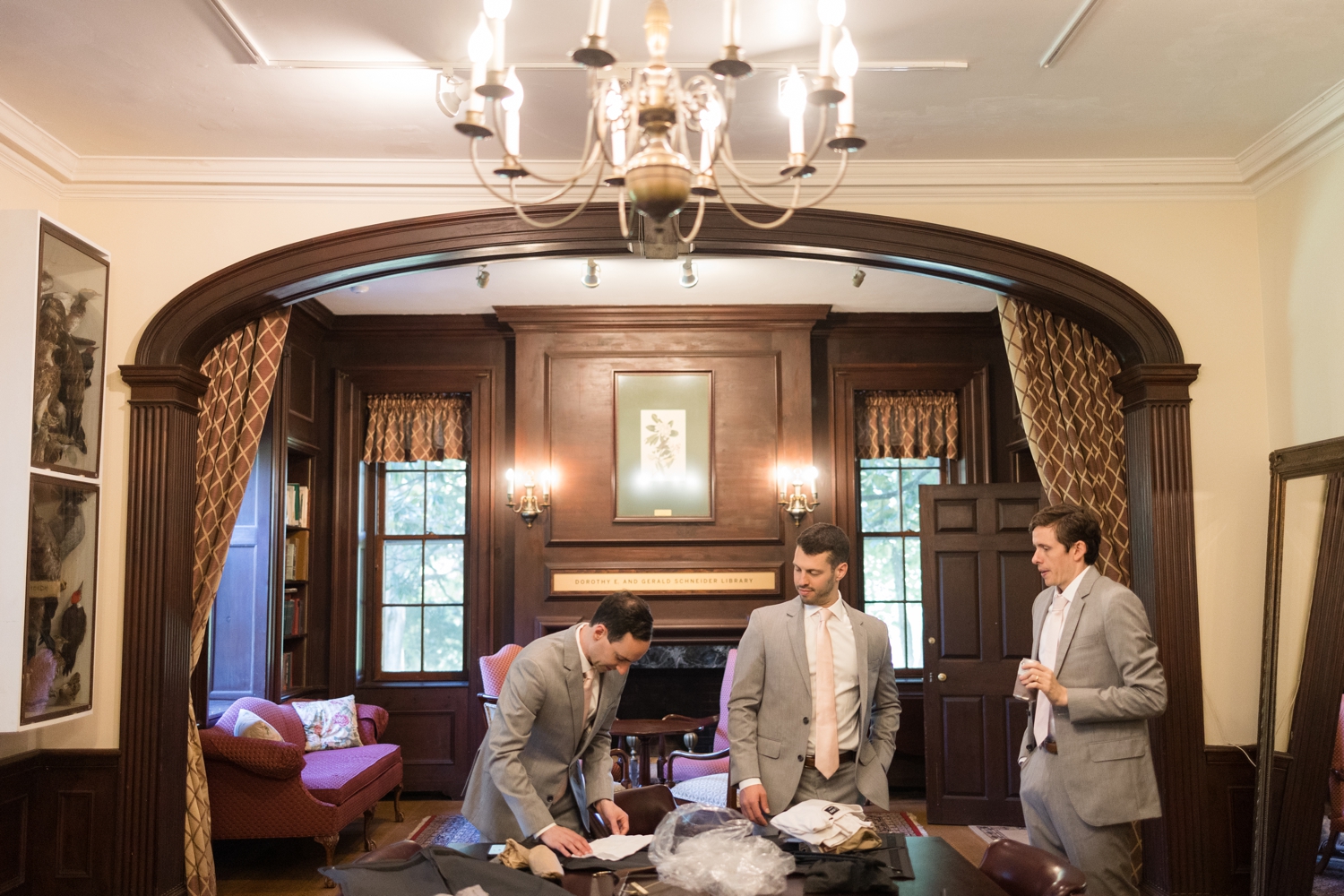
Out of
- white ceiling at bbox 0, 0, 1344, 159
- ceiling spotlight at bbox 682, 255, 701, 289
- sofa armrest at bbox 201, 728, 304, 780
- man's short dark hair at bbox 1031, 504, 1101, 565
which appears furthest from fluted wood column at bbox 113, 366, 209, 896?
man's short dark hair at bbox 1031, 504, 1101, 565

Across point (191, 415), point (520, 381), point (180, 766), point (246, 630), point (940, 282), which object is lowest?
point (180, 766)

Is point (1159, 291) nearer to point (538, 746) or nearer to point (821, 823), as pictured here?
point (821, 823)

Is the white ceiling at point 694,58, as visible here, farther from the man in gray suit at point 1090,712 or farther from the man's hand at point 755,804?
the man's hand at point 755,804

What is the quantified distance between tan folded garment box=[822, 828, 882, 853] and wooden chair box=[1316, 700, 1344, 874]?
2.41 meters

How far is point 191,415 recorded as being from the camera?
5.32 meters

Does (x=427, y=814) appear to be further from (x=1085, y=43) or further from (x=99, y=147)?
(x=1085, y=43)

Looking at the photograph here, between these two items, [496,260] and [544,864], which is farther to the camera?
[496,260]

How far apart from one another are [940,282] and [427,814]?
190 inches

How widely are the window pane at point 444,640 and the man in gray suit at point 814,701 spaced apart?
4885mm

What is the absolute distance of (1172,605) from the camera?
16.4 feet

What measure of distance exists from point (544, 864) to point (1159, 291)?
13.1 feet

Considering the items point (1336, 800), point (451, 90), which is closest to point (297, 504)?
point (451, 90)

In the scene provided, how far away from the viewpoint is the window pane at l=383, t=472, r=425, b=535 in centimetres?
828

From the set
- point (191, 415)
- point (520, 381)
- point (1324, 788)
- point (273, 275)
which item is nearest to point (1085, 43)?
point (1324, 788)
